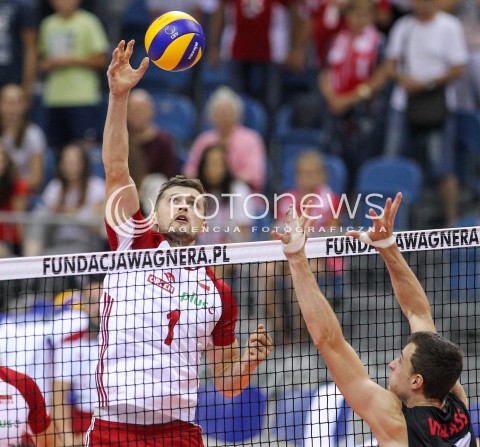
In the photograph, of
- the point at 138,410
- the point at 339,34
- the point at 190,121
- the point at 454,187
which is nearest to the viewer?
the point at 138,410

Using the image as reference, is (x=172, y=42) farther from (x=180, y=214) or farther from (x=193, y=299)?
(x=193, y=299)

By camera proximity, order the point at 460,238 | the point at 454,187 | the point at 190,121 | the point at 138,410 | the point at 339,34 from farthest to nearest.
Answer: the point at 190,121, the point at 339,34, the point at 454,187, the point at 460,238, the point at 138,410

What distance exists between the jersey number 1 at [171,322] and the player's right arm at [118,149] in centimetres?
67

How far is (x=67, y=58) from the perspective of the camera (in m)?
13.8

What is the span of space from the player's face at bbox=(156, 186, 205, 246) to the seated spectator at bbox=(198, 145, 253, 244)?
4646mm

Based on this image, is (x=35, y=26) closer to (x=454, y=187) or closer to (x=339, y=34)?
(x=339, y=34)

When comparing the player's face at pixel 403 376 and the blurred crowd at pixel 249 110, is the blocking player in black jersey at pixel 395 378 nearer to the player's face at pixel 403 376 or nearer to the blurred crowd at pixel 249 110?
the player's face at pixel 403 376

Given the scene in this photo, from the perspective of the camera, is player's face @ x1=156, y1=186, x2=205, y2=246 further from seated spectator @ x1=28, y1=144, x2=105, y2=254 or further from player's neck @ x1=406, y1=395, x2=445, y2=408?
seated spectator @ x1=28, y1=144, x2=105, y2=254

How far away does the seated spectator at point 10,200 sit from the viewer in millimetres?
11914

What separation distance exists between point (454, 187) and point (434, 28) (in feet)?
6.56

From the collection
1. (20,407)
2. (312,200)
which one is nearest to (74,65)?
(312,200)

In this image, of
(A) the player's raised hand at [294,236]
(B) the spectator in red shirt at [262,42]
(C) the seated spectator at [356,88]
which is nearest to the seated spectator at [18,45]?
(B) the spectator in red shirt at [262,42]

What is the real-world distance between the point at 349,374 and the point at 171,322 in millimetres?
1299

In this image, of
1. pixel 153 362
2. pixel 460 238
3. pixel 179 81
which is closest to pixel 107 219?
pixel 153 362
